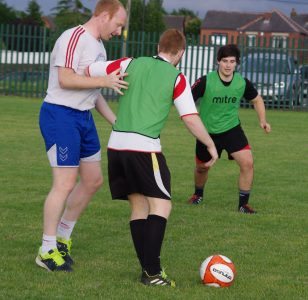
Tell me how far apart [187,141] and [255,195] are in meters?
6.71

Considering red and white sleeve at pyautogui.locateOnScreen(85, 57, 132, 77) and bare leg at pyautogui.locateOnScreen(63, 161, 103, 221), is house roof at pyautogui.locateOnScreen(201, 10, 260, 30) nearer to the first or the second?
bare leg at pyautogui.locateOnScreen(63, 161, 103, 221)

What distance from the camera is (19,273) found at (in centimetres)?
655

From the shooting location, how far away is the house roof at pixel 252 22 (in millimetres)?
124812

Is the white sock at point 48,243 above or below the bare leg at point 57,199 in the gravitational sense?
below

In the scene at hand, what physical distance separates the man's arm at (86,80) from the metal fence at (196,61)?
21.4m

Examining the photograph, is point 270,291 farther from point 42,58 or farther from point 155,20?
point 155,20

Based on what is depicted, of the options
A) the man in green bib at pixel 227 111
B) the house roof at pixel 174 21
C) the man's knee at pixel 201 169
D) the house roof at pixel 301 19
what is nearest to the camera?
the man in green bib at pixel 227 111

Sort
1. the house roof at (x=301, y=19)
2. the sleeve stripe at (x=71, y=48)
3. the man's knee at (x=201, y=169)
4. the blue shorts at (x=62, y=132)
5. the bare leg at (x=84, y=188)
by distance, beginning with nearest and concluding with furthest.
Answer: the sleeve stripe at (x=71, y=48)
the blue shorts at (x=62, y=132)
the bare leg at (x=84, y=188)
the man's knee at (x=201, y=169)
the house roof at (x=301, y=19)

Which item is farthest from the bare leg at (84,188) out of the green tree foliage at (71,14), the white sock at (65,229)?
the green tree foliage at (71,14)

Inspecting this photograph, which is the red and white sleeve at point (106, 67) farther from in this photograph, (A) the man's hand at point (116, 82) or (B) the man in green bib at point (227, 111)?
(B) the man in green bib at point (227, 111)

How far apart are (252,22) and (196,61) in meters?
101

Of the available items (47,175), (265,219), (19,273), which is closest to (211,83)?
(265,219)

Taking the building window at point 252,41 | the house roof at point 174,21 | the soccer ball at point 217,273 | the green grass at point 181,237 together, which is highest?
the house roof at point 174,21

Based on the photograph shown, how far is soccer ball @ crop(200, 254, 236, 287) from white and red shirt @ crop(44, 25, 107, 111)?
4.99ft
